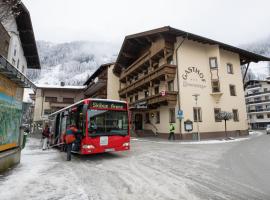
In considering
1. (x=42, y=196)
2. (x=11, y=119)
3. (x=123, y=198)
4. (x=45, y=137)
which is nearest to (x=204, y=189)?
(x=123, y=198)

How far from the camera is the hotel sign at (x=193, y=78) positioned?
2248 cm

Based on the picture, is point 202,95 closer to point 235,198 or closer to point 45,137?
point 45,137

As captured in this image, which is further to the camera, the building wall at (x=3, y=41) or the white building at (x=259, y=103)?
the white building at (x=259, y=103)

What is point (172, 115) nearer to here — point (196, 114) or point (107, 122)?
point (196, 114)

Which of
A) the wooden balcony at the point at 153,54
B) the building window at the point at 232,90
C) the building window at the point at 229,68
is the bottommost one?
the building window at the point at 232,90

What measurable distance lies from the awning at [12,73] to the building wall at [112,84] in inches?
1070

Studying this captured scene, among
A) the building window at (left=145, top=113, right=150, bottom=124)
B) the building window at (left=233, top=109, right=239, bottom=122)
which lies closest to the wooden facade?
the building window at (left=145, top=113, right=150, bottom=124)

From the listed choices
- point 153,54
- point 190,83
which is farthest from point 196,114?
point 153,54

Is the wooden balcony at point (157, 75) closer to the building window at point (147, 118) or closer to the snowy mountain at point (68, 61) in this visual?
the building window at point (147, 118)

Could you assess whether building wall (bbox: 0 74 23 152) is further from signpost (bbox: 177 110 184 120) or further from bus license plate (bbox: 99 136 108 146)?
signpost (bbox: 177 110 184 120)

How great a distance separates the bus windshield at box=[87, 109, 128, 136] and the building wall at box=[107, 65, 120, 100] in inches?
1004

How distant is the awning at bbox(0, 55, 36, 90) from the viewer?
608 cm

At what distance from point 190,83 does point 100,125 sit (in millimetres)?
15679

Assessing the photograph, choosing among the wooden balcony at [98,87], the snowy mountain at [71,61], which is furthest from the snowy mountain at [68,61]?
the wooden balcony at [98,87]
